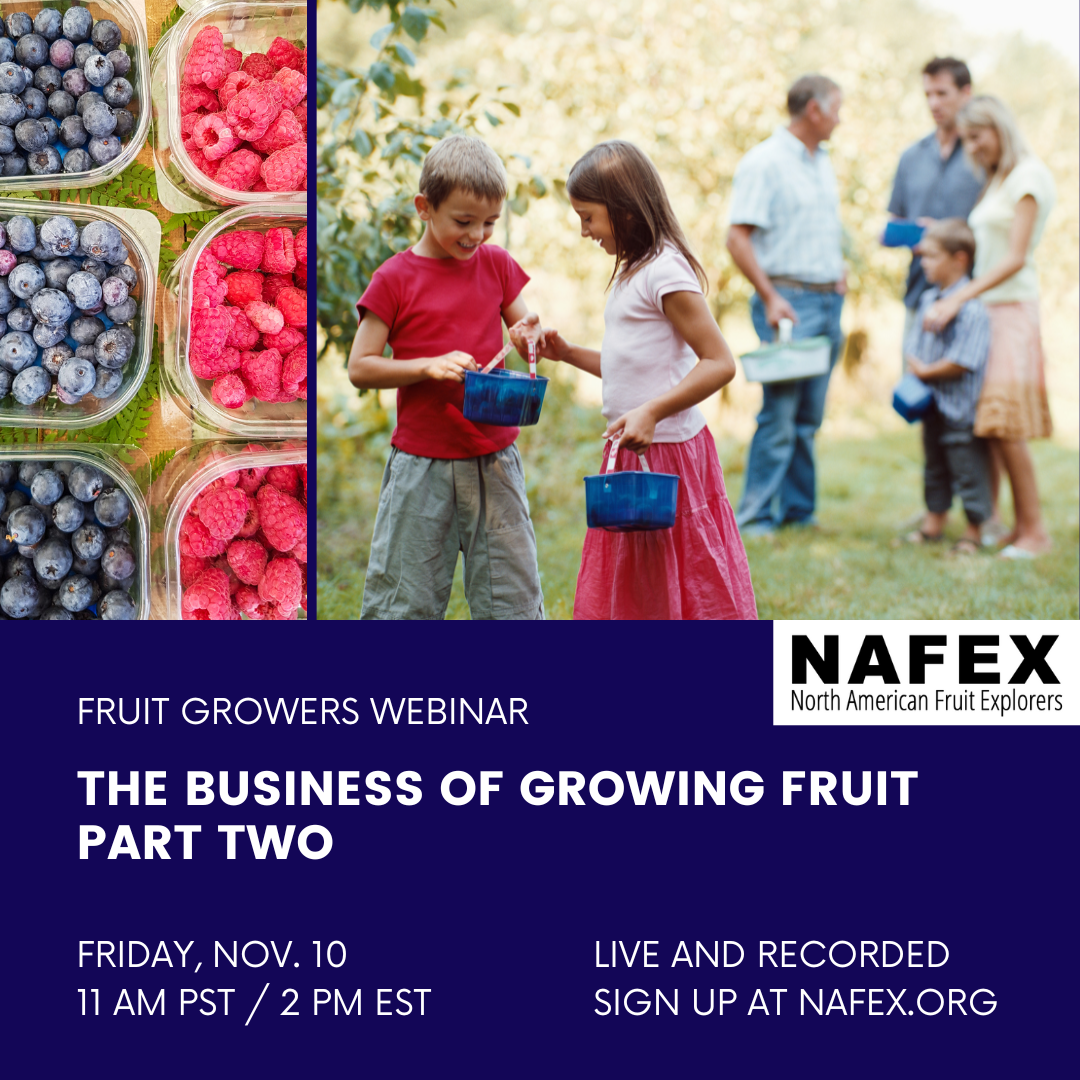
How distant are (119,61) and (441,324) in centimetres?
72

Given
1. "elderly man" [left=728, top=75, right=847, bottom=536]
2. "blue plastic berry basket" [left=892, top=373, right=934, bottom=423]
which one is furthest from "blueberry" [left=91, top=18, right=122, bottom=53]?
"blue plastic berry basket" [left=892, top=373, right=934, bottom=423]

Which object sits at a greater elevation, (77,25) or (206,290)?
(77,25)

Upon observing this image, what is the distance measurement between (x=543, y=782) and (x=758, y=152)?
124 inches

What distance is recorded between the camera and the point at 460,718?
6.06 ft

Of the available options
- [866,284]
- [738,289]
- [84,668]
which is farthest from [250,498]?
[866,284]

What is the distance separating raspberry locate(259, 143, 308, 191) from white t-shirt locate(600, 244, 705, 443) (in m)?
0.63

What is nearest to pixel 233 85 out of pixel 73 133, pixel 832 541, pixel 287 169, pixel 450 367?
pixel 287 169

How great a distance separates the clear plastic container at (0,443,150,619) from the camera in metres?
1.96

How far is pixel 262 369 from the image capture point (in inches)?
78.0

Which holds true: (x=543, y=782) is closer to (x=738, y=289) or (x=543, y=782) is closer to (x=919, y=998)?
(x=919, y=998)

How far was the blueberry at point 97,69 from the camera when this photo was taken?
194 cm

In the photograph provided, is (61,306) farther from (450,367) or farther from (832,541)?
(832,541)

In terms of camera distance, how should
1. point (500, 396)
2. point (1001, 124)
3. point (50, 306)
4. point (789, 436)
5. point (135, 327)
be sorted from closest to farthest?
point (50, 306) → point (135, 327) → point (500, 396) → point (1001, 124) → point (789, 436)

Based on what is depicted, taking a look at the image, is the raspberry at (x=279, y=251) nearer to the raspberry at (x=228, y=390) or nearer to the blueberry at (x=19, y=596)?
Result: the raspberry at (x=228, y=390)
